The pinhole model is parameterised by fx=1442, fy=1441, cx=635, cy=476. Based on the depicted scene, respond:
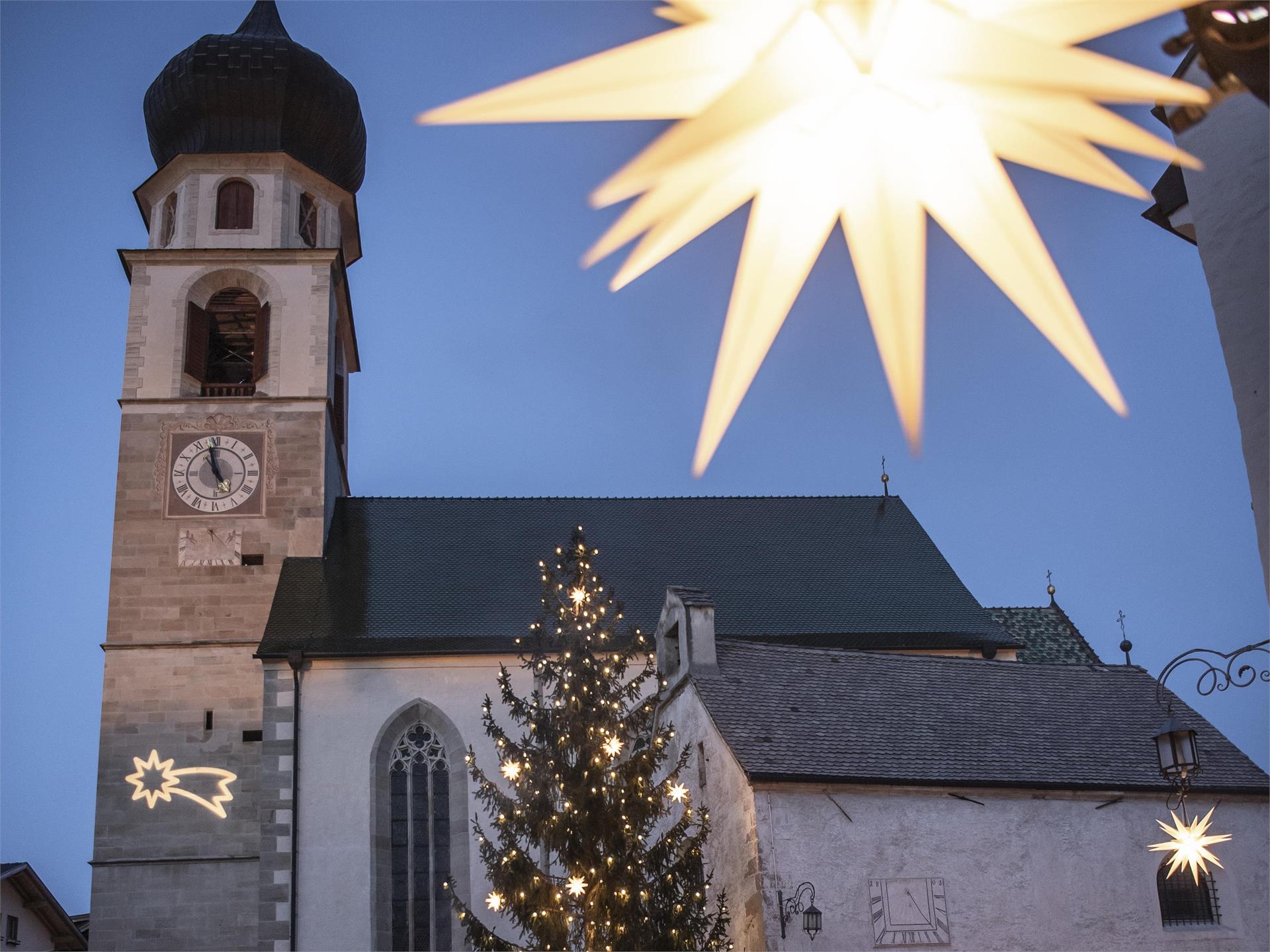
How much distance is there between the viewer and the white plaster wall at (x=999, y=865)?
52.9 ft

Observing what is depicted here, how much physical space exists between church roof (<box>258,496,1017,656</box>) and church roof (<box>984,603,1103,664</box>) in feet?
9.50

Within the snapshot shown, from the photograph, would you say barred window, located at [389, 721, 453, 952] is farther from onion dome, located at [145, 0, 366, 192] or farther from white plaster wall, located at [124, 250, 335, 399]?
onion dome, located at [145, 0, 366, 192]

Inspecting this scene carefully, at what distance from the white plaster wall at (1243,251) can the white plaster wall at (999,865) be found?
10.7 metres

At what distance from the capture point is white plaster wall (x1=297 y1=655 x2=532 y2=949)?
815 inches

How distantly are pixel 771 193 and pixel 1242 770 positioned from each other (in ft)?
58.0

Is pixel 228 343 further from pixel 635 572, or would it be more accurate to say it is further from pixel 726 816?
pixel 726 816

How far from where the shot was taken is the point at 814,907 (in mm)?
15836

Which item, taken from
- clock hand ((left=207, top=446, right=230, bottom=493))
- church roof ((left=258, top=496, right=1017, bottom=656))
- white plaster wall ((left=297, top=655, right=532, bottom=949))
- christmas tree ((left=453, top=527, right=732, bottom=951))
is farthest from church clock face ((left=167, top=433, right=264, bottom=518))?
christmas tree ((left=453, top=527, right=732, bottom=951))

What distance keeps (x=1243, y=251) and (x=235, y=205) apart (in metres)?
24.4

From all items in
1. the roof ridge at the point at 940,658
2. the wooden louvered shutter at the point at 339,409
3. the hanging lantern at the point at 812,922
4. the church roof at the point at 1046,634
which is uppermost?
the wooden louvered shutter at the point at 339,409

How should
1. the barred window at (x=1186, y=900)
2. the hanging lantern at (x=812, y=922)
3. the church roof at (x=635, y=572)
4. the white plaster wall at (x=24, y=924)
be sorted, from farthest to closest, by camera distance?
the white plaster wall at (x=24, y=924) < the church roof at (x=635, y=572) < the barred window at (x=1186, y=900) < the hanging lantern at (x=812, y=922)

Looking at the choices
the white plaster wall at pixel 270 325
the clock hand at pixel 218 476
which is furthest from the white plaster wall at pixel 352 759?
the white plaster wall at pixel 270 325

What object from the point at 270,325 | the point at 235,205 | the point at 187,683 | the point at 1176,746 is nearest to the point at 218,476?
the point at 270,325

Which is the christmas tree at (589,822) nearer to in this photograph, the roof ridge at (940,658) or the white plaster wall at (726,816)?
the white plaster wall at (726,816)
